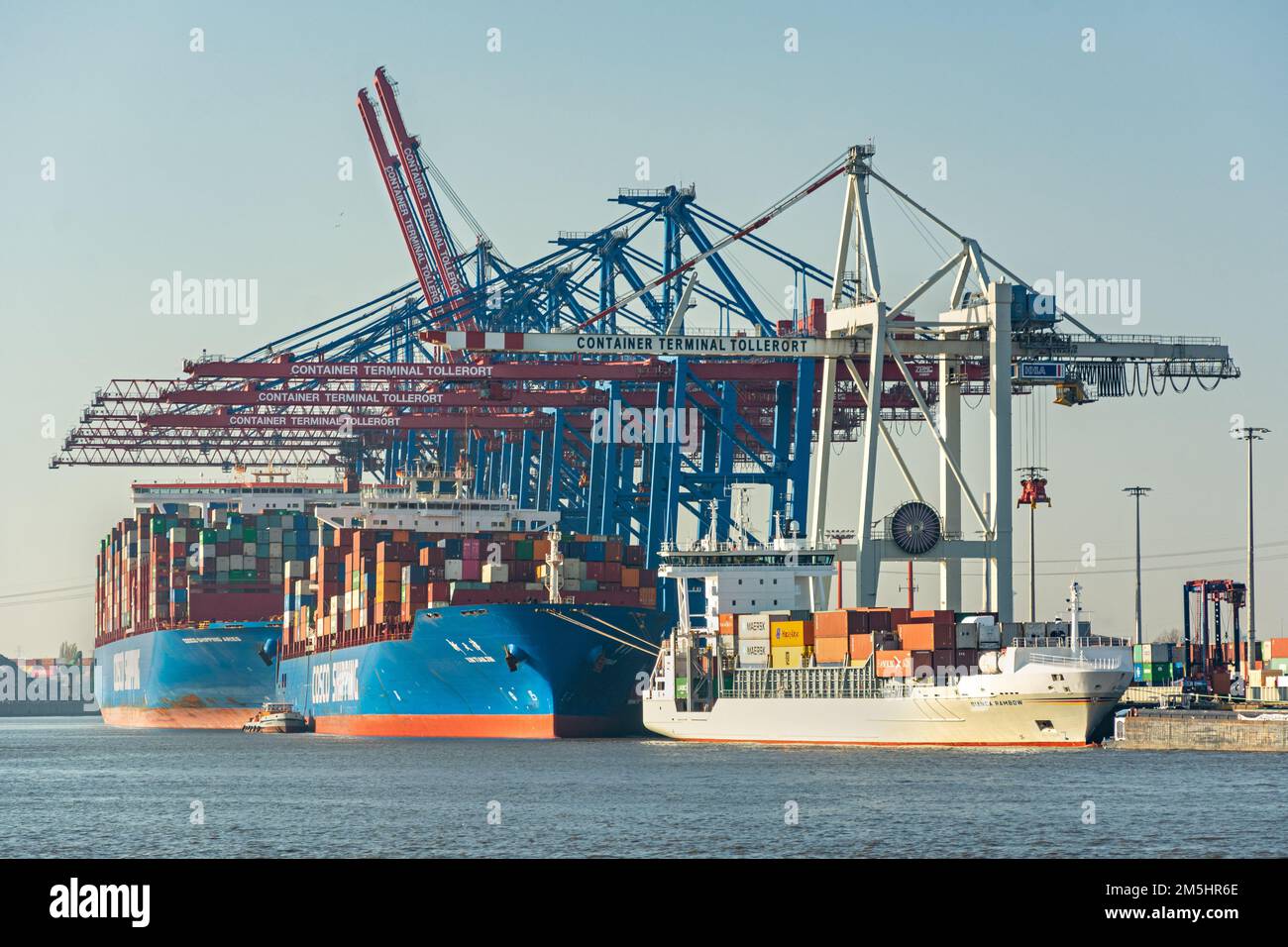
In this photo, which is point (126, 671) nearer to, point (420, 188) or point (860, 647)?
point (420, 188)

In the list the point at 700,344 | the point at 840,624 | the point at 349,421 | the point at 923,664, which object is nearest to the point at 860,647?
the point at 840,624

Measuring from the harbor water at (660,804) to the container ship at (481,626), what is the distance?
22.8 ft

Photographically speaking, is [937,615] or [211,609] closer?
[937,615]

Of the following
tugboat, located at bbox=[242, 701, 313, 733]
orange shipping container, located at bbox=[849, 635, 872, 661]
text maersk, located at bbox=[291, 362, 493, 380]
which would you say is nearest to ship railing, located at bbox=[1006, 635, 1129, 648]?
orange shipping container, located at bbox=[849, 635, 872, 661]

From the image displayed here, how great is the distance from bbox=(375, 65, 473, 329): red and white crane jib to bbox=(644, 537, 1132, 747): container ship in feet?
117

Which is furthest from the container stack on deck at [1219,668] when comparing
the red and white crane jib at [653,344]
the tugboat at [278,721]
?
the tugboat at [278,721]

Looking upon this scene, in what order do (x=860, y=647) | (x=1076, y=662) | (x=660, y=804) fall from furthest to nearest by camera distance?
(x=860, y=647) < (x=1076, y=662) < (x=660, y=804)

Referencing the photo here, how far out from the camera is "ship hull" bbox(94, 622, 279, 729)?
4065 inches

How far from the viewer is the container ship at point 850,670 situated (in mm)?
58219

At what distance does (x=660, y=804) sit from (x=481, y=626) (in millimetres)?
30711

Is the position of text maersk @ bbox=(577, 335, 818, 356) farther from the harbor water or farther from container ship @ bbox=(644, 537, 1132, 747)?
the harbor water

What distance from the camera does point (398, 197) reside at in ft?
343
